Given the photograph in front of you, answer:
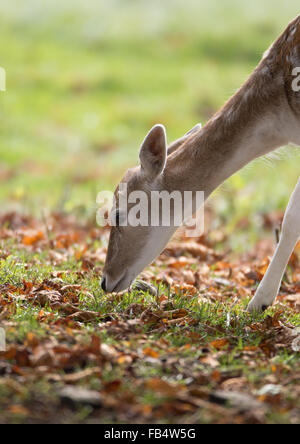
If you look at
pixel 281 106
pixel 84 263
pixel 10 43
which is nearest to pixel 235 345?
pixel 281 106

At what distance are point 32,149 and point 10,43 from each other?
30.0 feet

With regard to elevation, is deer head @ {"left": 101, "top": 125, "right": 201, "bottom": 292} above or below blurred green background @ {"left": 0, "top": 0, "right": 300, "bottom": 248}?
below

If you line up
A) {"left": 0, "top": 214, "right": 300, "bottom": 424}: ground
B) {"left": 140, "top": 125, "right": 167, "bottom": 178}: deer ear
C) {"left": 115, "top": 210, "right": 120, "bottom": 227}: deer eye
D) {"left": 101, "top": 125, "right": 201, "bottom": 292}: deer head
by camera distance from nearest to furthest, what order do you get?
{"left": 0, "top": 214, "right": 300, "bottom": 424}: ground
{"left": 140, "top": 125, "right": 167, "bottom": 178}: deer ear
{"left": 101, "top": 125, "right": 201, "bottom": 292}: deer head
{"left": 115, "top": 210, "right": 120, "bottom": 227}: deer eye

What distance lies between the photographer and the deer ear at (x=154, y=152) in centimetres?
472

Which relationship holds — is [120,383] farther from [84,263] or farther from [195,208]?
[84,263]

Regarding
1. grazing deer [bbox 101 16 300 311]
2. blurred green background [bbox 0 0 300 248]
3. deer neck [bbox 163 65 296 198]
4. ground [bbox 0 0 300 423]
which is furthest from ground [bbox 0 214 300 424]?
blurred green background [bbox 0 0 300 248]

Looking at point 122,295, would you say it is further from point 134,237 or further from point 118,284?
point 134,237

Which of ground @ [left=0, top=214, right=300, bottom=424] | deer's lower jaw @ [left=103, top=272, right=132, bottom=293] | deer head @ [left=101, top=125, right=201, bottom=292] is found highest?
deer head @ [left=101, top=125, right=201, bottom=292]

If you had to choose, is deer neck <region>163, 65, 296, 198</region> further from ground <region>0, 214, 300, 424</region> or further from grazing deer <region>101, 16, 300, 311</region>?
ground <region>0, 214, 300, 424</region>

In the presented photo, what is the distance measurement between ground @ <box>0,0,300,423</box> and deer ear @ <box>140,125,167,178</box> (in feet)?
2.96

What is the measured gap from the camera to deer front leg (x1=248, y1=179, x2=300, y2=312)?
4.86 m

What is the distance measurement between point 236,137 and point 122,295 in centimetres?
140

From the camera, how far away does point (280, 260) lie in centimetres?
492

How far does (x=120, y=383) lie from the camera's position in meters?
3.20
